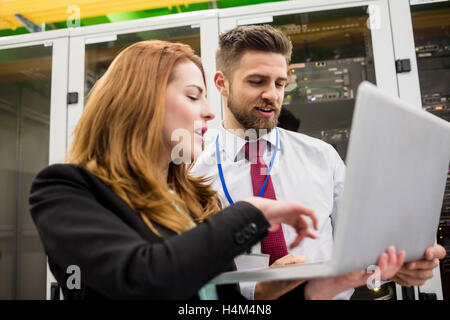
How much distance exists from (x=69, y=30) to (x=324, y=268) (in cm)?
224

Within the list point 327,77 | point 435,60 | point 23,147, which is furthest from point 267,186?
point 23,147

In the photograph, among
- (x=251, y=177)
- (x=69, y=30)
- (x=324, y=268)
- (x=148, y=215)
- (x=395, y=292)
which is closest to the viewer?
(x=324, y=268)

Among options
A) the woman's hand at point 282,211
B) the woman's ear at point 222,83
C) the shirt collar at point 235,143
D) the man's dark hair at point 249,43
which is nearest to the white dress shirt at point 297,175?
the shirt collar at point 235,143

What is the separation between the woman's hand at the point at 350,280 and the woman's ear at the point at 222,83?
1161mm

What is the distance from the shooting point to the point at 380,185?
636mm

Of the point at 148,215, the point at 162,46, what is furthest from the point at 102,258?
the point at 162,46

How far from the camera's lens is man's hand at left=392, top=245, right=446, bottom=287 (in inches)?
34.6

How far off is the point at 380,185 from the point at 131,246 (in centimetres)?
45

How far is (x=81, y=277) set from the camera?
0.74 meters

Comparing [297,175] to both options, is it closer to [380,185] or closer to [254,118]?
[254,118]

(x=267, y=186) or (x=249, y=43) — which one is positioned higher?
(x=249, y=43)

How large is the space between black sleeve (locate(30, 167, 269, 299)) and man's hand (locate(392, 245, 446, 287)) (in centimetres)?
44

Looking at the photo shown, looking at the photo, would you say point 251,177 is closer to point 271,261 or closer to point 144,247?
point 271,261

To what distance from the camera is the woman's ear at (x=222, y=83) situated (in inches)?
73.0
